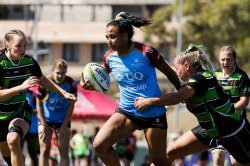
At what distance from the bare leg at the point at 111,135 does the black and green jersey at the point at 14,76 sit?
5.90ft

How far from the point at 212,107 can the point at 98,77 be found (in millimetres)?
1627

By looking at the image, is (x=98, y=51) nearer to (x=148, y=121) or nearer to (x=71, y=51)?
(x=71, y=51)

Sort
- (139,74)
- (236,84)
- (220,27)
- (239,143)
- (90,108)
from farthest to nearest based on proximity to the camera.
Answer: (220,27)
(90,108)
(236,84)
(239,143)
(139,74)

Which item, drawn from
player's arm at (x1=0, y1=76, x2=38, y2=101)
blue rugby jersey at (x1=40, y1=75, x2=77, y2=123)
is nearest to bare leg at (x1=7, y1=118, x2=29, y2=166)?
player's arm at (x1=0, y1=76, x2=38, y2=101)

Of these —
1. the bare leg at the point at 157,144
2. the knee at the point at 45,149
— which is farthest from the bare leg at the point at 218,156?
the knee at the point at 45,149

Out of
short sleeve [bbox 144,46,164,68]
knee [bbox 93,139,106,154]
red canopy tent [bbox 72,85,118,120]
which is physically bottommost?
red canopy tent [bbox 72,85,118,120]

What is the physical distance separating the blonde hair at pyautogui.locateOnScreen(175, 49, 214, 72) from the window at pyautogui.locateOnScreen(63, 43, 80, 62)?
54.6m

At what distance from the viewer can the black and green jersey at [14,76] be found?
11875 mm

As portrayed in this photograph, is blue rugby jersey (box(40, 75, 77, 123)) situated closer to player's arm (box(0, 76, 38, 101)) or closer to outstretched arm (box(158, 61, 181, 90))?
player's arm (box(0, 76, 38, 101))

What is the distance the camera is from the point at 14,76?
39.2 feet

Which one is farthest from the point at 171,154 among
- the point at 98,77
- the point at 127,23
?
the point at 127,23

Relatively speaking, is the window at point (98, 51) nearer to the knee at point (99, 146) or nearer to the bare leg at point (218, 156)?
the bare leg at point (218, 156)

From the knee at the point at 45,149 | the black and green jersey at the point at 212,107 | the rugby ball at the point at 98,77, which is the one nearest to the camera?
the black and green jersey at the point at 212,107

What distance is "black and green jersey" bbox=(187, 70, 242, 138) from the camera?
34.3ft
